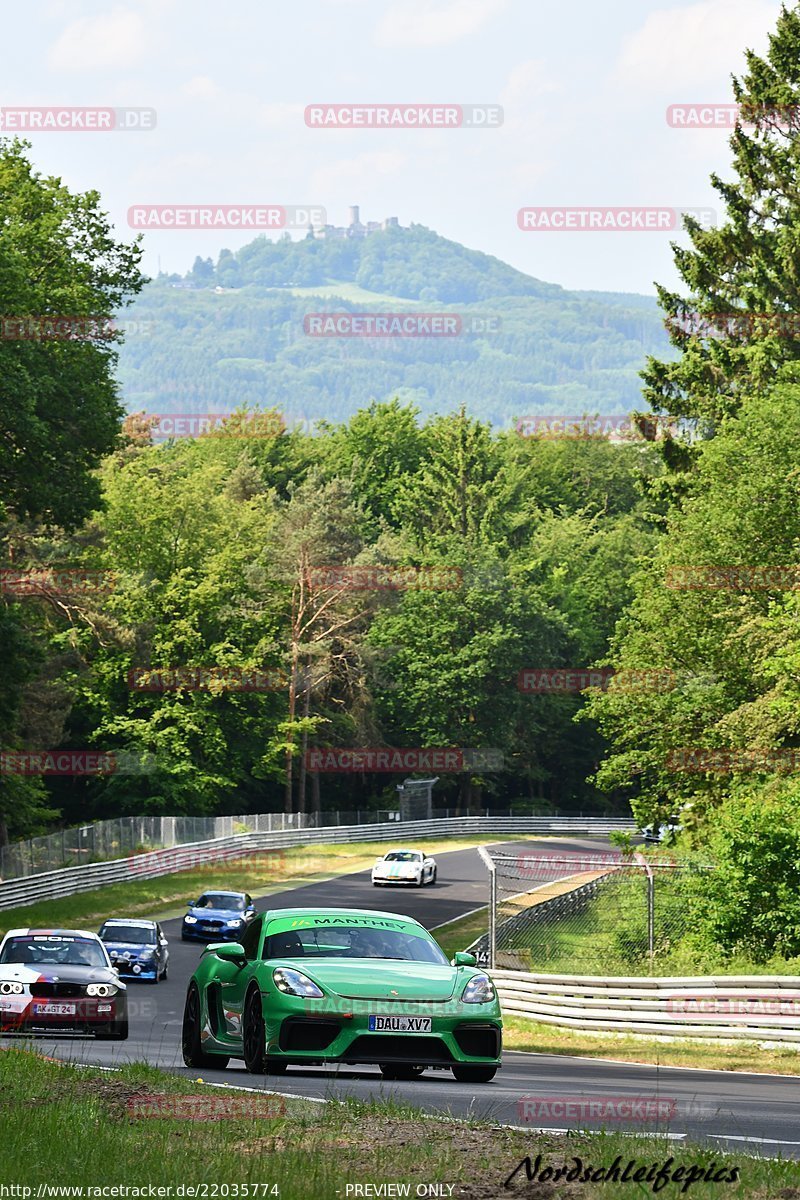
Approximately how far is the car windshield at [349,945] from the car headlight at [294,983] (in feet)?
1.51

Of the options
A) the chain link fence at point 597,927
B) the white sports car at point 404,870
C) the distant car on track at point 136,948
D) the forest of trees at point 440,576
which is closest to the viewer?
the chain link fence at point 597,927

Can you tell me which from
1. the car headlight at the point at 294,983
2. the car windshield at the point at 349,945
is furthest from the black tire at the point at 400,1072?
the car headlight at the point at 294,983

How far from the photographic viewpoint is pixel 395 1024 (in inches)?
516

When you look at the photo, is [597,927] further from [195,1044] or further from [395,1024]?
[395,1024]

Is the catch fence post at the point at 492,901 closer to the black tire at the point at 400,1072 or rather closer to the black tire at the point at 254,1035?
the black tire at the point at 400,1072

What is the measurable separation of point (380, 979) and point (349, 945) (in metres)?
0.94

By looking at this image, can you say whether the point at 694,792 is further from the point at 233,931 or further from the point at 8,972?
the point at 8,972

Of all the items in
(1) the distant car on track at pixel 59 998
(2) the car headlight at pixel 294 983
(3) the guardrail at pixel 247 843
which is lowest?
(3) the guardrail at pixel 247 843

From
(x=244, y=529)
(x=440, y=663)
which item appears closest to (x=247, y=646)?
(x=244, y=529)

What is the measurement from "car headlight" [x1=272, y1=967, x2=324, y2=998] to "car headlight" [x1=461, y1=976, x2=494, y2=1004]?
43.4 inches

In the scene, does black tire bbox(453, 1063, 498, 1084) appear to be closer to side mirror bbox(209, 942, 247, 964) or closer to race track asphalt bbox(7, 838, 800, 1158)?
race track asphalt bbox(7, 838, 800, 1158)

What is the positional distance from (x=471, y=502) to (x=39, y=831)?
56.8 m

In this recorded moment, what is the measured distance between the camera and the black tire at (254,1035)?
13.6m

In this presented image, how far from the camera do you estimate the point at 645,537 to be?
10969 cm
